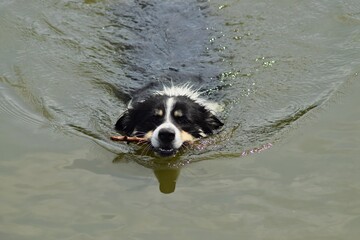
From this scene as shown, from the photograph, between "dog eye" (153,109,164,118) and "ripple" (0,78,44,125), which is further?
"ripple" (0,78,44,125)

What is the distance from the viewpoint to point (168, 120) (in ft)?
19.9

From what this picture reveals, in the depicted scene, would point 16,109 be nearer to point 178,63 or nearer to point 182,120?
point 182,120

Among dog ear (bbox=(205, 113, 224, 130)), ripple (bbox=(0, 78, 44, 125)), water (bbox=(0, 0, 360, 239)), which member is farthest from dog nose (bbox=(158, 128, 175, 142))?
ripple (bbox=(0, 78, 44, 125))

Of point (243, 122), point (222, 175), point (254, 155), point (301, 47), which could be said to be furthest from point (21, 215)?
point (301, 47)

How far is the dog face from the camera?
5867 mm

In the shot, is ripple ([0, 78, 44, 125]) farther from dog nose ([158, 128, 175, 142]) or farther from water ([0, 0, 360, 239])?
dog nose ([158, 128, 175, 142])

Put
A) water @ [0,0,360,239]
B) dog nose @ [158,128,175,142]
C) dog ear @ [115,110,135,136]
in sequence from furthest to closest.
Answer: dog ear @ [115,110,135,136]
dog nose @ [158,128,175,142]
water @ [0,0,360,239]

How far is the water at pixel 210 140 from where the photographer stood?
480 centimetres

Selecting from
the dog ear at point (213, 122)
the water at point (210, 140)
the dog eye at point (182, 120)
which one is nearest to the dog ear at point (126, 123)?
the water at point (210, 140)

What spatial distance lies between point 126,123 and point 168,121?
1.68 feet

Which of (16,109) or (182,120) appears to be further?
(16,109)

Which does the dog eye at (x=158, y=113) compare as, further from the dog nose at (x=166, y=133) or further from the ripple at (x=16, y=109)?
the ripple at (x=16, y=109)

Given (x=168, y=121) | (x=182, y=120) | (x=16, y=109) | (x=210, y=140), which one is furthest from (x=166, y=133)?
(x=16, y=109)

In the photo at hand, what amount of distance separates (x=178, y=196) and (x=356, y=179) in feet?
5.01
